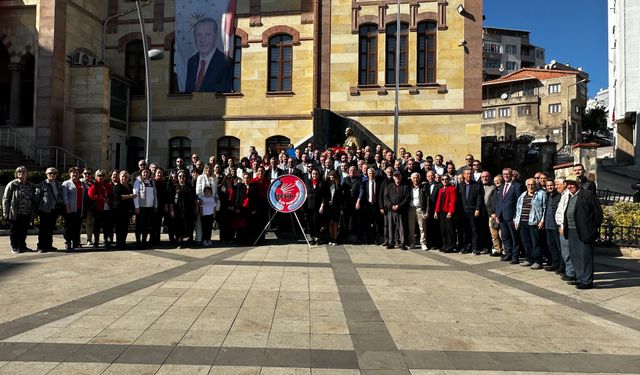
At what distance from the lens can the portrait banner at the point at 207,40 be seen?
22.8 meters

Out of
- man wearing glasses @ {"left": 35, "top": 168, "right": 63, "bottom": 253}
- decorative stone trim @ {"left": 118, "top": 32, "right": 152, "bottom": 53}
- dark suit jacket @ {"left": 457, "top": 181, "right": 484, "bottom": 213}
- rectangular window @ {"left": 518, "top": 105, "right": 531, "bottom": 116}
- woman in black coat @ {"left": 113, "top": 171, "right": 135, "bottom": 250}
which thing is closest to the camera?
man wearing glasses @ {"left": 35, "top": 168, "right": 63, "bottom": 253}

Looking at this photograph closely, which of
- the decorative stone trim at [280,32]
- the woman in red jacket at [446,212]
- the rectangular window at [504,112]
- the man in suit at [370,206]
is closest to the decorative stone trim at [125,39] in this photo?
the decorative stone trim at [280,32]

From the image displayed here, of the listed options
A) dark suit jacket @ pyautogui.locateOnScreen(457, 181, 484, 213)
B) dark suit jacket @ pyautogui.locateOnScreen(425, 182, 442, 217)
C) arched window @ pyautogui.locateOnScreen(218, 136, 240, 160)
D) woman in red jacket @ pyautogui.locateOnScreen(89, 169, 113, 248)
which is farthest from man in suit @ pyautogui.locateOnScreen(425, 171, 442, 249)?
arched window @ pyautogui.locateOnScreen(218, 136, 240, 160)

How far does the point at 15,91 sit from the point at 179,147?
25.7 feet

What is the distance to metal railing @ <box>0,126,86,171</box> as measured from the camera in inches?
779

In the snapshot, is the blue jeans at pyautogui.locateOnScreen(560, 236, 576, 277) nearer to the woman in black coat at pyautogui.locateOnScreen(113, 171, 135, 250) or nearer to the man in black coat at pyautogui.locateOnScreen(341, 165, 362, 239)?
the man in black coat at pyautogui.locateOnScreen(341, 165, 362, 239)

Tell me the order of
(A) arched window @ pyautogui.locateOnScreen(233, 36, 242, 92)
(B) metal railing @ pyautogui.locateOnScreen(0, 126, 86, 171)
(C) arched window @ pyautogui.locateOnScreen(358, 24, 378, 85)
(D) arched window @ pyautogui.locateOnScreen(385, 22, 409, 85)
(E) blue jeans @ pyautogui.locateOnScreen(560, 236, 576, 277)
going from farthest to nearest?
(A) arched window @ pyautogui.locateOnScreen(233, 36, 242, 92) < (C) arched window @ pyautogui.locateOnScreen(358, 24, 378, 85) < (D) arched window @ pyautogui.locateOnScreen(385, 22, 409, 85) < (B) metal railing @ pyautogui.locateOnScreen(0, 126, 86, 171) < (E) blue jeans @ pyautogui.locateOnScreen(560, 236, 576, 277)

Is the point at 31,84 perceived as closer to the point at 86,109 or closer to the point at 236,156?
the point at 86,109

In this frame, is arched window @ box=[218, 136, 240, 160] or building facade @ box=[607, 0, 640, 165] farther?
building facade @ box=[607, 0, 640, 165]

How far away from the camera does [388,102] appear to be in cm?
2139

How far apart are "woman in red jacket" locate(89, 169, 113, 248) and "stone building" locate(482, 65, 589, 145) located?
61.9m

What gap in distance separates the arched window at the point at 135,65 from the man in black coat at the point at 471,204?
19.3 meters

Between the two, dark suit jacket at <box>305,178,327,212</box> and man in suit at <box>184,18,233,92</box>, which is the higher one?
man in suit at <box>184,18,233,92</box>

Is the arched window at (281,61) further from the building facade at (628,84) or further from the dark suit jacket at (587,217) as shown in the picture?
the building facade at (628,84)
